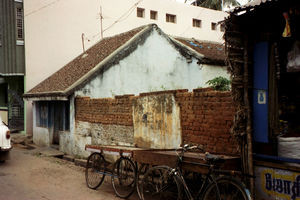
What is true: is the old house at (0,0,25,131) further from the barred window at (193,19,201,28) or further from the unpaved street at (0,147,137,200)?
the barred window at (193,19,201,28)

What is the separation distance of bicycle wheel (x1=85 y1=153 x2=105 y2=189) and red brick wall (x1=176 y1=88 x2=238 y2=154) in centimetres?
200

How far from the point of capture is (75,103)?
38.6ft

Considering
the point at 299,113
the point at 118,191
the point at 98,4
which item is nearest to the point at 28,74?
the point at 98,4

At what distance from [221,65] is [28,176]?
28.2 feet

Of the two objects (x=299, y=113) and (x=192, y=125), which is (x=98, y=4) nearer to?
(x=192, y=125)

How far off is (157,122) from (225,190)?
11.5 ft

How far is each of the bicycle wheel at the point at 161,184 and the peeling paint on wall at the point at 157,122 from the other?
1732 mm

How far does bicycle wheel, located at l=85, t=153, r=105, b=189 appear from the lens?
7.43m

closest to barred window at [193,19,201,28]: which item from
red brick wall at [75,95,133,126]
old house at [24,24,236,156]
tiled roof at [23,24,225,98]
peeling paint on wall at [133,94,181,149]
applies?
old house at [24,24,236,156]

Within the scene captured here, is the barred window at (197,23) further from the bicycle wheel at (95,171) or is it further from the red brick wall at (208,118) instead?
the bicycle wheel at (95,171)

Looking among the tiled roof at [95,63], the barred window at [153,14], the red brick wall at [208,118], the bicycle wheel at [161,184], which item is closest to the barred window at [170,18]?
the barred window at [153,14]

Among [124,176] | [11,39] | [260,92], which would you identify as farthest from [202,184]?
[11,39]

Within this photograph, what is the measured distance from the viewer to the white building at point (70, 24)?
55.9 ft

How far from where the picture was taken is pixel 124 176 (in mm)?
6812
